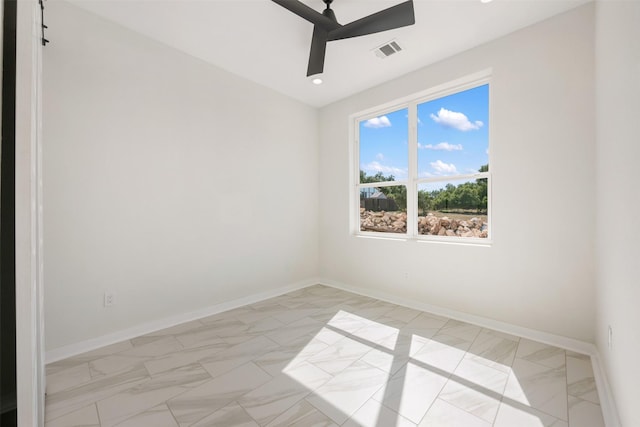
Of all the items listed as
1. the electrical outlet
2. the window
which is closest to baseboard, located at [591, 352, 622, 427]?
the window

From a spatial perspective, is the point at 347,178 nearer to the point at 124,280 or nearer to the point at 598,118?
the point at 598,118

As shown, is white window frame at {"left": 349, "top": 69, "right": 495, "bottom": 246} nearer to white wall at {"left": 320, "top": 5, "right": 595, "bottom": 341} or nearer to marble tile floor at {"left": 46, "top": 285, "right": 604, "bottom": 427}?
white wall at {"left": 320, "top": 5, "right": 595, "bottom": 341}

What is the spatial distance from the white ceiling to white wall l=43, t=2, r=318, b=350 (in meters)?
0.25

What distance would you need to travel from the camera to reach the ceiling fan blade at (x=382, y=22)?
196cm

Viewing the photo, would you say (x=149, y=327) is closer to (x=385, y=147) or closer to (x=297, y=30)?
(x=297, y=30)

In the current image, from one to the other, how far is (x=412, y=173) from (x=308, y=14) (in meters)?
2.14

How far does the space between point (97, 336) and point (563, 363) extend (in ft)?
12.5

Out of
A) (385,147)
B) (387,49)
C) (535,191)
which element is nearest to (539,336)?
(535,191)

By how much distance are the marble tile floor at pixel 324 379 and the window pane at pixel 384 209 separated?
1.34 metres

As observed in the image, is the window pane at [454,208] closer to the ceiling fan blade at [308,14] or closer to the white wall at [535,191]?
the white wall at [535,191]

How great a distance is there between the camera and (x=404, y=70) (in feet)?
10.8

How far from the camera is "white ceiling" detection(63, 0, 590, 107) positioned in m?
2.28

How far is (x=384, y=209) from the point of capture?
384cm

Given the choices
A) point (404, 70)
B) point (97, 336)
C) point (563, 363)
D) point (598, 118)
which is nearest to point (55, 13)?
point (97, 336)
